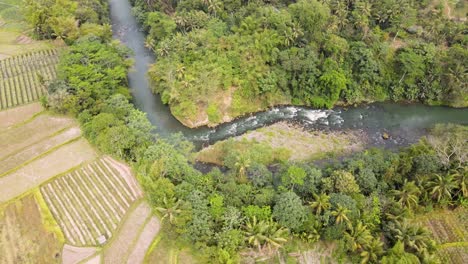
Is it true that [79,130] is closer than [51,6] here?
Yes

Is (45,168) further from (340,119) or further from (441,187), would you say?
(441,187)

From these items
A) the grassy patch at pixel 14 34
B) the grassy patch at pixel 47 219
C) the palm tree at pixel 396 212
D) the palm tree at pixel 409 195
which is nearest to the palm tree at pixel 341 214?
the palm tree at pixel 396 212

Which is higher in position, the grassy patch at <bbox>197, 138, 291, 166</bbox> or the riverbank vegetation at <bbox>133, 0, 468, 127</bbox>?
the riverbank vegetation at <bbox>133, 0, 468, 127</bbox>

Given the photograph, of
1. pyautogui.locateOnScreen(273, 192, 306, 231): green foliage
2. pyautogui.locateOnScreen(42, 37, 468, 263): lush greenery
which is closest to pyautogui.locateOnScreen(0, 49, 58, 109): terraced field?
pyautogui.locateOnScreen(42, 37, 468, 263): lush greenery

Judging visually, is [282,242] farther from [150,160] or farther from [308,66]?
[308,66]

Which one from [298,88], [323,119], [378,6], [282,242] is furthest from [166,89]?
[378,6]

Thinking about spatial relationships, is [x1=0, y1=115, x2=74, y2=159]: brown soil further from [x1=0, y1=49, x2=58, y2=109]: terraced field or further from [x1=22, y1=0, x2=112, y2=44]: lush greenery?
[x1=22, y1=0, x2=112, y2=44]: lush greenery
